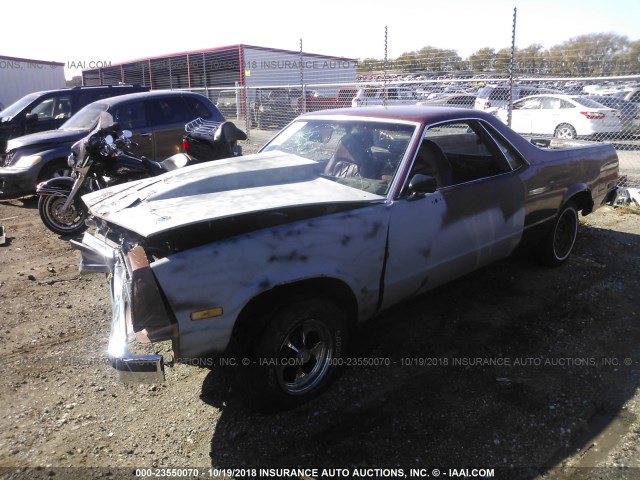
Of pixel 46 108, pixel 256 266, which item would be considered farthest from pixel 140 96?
pixel 256 266

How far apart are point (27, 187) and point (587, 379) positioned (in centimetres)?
783

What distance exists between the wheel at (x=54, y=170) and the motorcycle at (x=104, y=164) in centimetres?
154

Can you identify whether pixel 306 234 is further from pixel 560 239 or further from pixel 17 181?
pixel 17 181

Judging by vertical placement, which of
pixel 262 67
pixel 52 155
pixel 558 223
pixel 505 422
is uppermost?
pixel 262 67

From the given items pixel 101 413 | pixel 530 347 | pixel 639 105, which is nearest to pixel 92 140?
pixel 101 413

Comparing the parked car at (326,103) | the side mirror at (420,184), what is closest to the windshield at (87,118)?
the side mirror at (420,184)

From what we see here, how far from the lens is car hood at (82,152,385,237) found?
264cm

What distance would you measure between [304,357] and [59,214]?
4.90 metres

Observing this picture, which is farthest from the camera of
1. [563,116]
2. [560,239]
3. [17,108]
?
[563,116]

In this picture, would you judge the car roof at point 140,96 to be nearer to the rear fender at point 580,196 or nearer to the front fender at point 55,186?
the front fender at point 55,186

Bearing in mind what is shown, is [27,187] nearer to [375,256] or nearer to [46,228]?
[46,228]

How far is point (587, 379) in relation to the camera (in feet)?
10.6

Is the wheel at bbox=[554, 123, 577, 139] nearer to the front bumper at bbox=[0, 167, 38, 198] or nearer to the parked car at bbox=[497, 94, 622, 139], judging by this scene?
the parked car at bbox=[497, 94, 622, 139]

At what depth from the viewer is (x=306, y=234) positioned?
2.75 m
